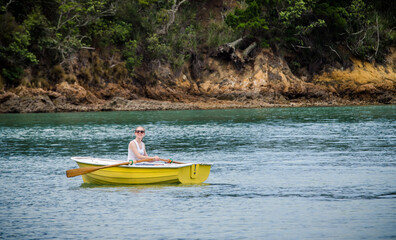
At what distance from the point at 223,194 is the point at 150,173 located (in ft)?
6.27

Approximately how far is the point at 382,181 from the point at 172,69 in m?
45.1

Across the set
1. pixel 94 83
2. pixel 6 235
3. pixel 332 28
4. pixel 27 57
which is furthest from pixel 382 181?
pixel 332 28

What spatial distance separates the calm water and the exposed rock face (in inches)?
1103

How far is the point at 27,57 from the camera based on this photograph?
4838 centimetres

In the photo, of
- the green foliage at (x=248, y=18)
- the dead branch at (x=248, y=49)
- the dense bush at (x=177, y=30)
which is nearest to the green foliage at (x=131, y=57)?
the dense bush at (x=177, y=30)

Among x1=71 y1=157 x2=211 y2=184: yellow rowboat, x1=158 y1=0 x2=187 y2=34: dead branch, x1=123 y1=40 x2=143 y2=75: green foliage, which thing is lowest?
x1=71 y1=157 x2=211 y2=184: yellow rowboat

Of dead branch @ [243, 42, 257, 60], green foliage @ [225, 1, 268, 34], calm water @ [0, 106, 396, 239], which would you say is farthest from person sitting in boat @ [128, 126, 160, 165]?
dead branch @ [243, 42, 257, 60]

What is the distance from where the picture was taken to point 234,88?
58250mm

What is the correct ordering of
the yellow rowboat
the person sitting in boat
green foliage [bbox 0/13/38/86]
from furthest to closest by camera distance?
green foliage [bbox 0/13/38/86], the person sitting in boat, the yellow rowboat

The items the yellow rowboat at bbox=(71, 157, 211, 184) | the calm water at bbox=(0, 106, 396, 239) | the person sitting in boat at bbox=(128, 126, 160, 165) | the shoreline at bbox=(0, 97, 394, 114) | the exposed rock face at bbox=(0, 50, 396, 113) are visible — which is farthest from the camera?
the exposed rock face at bbox=(0, 50, 396, 113)

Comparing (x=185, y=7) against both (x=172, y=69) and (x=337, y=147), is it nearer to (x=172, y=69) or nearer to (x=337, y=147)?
(x=172, y=69)

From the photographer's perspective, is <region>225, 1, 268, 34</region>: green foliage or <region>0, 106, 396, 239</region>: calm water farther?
<region>225, 1, 268, 34</region>: green foliage

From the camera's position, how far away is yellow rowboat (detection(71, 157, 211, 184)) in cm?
1396

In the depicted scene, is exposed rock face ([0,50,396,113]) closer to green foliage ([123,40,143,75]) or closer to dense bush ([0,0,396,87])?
green foliage ([123,40,143,75])
